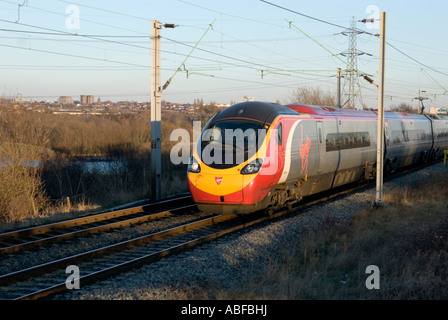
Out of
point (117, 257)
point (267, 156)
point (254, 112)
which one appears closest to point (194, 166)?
point (267, 156)

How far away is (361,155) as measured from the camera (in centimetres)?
1977

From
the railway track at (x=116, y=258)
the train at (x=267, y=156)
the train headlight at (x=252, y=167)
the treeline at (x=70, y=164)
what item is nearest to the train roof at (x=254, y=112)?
the train at (x=267, y=156)

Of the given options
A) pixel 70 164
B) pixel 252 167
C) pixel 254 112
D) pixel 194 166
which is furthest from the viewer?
pixel 70 164

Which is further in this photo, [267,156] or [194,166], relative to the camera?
[194,166]

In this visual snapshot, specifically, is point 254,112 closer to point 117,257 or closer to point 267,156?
point 267,156

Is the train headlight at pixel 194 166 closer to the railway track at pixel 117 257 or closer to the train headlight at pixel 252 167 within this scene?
the train headlight at pixel 252 167

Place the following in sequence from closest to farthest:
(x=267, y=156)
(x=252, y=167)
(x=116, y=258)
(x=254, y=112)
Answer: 1. (x=116, y=258)
2. (x=252, y=167)
3. (x=267, y=156)
4. (x=254, y=112)

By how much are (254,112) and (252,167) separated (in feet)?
6.02

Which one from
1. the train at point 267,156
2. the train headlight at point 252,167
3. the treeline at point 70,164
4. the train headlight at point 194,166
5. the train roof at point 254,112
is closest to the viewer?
the train headlight at point 252,167

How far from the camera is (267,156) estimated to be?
12.8 m

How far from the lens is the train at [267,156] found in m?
12.6

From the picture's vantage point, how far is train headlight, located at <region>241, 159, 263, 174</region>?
12.5m

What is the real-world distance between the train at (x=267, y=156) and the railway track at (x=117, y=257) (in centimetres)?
70
